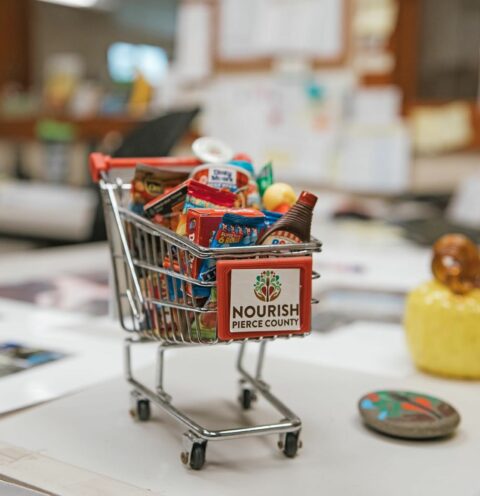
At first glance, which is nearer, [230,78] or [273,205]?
[273,205]

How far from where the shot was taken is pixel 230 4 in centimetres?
284

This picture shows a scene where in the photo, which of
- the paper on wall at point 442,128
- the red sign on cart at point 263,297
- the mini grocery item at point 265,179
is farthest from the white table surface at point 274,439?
the paper on wall at point 442,128

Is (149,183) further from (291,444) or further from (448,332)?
(448,332)

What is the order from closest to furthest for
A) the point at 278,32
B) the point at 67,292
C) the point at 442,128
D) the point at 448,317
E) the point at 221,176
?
the point at 221,176, the point at 448,317, the point at 67,292, the point at 442,128, the point at 278,32

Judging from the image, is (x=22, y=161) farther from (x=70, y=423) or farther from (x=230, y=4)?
(x=70, y=423)

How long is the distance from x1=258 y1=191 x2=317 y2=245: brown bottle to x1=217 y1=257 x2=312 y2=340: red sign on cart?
0.7 inches

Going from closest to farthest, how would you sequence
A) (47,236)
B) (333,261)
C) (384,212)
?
1. (333,261)
2. (384,212)
3. (47,236)

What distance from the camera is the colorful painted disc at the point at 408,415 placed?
0.64 metres

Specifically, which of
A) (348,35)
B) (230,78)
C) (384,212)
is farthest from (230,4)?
(384,212)

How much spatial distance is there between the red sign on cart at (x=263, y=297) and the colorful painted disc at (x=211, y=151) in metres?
0.18

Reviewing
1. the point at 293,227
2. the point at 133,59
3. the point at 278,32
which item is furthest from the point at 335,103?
the point at 293,227

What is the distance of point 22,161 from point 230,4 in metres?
1.54

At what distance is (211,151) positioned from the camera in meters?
0.74

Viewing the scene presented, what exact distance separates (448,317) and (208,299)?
1.16 feet
